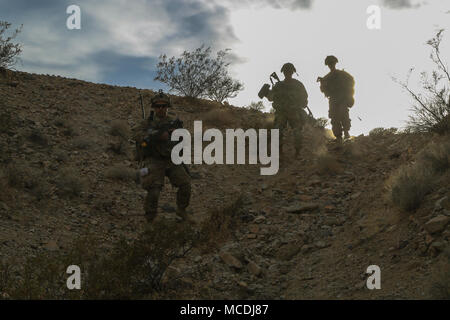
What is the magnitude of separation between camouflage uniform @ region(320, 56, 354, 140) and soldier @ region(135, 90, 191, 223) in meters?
4.89

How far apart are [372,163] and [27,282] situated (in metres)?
7.66

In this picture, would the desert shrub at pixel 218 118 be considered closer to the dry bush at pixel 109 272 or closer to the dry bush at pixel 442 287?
the dry bush at pixel 109 272

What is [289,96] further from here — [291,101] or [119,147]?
[119,147]

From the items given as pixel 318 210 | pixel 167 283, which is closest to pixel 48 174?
pixel 167 283

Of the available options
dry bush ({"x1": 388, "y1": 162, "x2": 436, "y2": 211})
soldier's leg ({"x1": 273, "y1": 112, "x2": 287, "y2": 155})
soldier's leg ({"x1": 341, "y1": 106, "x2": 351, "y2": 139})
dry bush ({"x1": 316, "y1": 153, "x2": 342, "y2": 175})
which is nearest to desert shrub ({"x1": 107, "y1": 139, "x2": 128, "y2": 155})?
soldier's leg ({"x1": 273, "y1": 112, "x2": 287, "y2": 155})

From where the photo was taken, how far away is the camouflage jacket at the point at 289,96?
34.8 ft

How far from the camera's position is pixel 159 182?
24.1 feet

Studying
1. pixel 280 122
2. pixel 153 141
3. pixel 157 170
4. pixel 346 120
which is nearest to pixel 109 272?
pixel 157 170

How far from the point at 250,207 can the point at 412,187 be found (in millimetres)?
3219

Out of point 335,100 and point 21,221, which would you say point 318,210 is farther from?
point 21,221

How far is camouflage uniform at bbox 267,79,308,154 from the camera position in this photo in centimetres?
1060

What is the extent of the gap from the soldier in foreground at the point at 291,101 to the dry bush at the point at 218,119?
293 centimetres

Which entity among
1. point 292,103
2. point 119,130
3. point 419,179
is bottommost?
point 419,179

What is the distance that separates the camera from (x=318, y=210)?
7.37 meters
